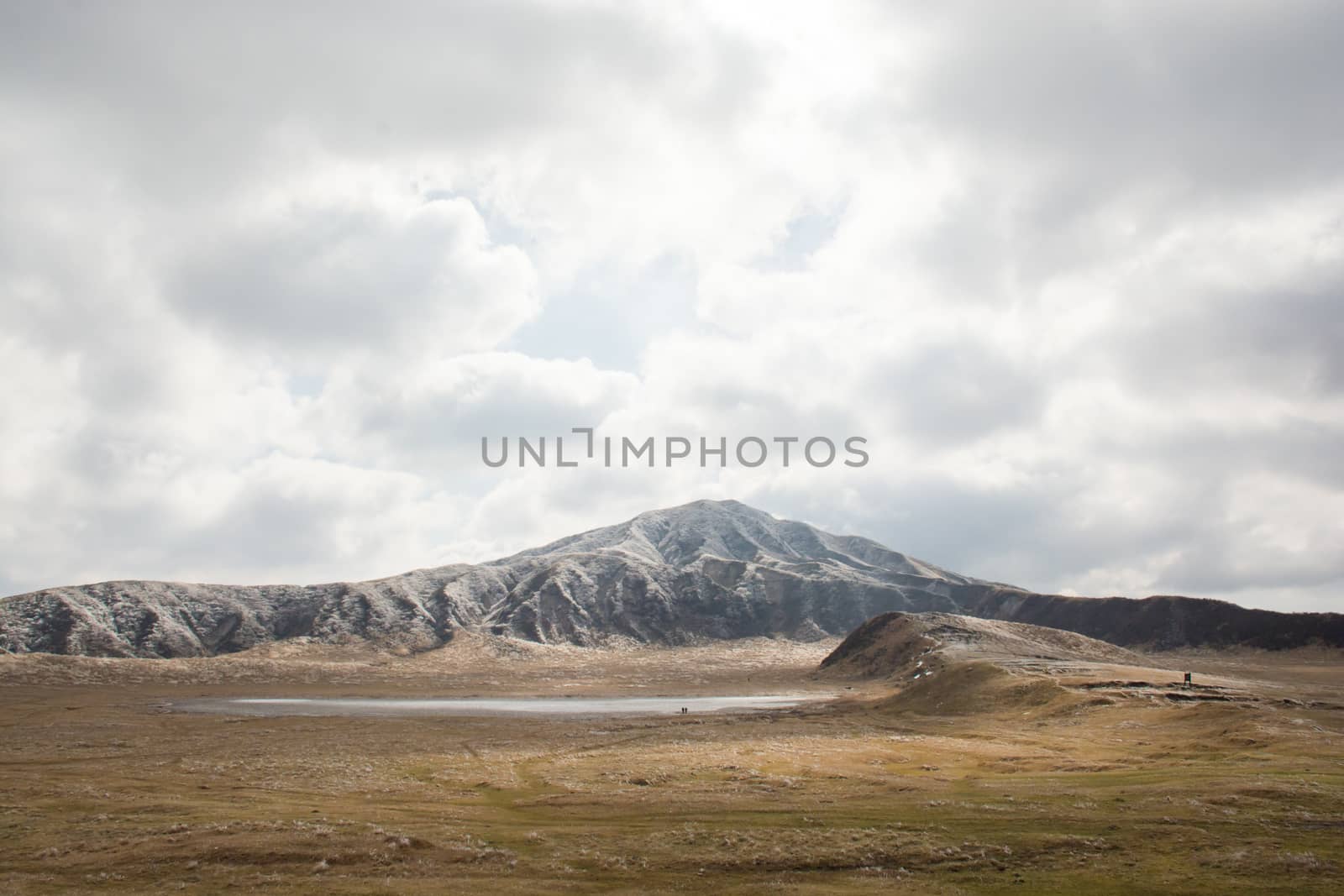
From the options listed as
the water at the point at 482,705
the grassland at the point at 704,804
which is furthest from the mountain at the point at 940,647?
the grassland at the point at 704,804

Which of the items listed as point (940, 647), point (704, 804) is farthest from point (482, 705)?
point (704, 804)

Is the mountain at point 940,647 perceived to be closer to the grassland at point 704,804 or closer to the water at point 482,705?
the water at point 482,705

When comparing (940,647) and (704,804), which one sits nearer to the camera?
(704,804)

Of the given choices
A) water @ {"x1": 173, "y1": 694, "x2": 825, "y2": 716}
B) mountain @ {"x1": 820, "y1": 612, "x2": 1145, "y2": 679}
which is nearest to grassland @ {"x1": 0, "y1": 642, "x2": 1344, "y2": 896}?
water @ {"x1": 173, "y1": 694, "x2": 825, "y2": 716}

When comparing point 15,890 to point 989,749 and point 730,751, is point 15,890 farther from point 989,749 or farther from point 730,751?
point 989,749

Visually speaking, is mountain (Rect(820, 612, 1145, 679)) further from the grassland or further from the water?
the grassland

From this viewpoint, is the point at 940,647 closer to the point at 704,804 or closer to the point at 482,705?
the point at 482,705

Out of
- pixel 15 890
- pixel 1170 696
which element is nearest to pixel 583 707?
pixel 1170 696
